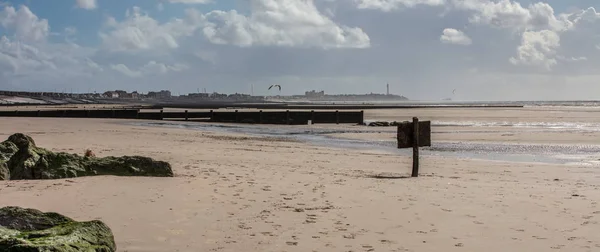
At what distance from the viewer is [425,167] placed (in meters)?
16.1

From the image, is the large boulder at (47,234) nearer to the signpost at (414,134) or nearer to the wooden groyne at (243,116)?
the signpost at (414,134)

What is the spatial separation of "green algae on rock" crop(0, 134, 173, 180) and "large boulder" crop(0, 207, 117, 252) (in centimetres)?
577

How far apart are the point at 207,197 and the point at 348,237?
330 cm

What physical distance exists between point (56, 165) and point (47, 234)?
6.72 meters

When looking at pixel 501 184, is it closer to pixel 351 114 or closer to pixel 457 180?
pixel 457 180

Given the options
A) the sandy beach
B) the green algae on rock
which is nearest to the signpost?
the sandy beach

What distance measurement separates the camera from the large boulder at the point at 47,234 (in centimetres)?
436

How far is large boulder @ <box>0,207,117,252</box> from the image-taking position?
436cm

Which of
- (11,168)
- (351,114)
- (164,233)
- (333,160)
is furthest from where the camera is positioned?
(351,114)

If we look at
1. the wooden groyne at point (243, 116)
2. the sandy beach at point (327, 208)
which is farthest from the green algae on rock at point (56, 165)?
the wooden groyne at point (243, 116)

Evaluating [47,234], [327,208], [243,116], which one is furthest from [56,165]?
[243,116]

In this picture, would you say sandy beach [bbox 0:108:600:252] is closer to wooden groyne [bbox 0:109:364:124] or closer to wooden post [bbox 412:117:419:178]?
wooden post [bbox 412:117:419:178]

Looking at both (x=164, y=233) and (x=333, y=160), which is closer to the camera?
(x=164, y=233)

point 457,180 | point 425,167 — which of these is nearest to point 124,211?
point 457,180
